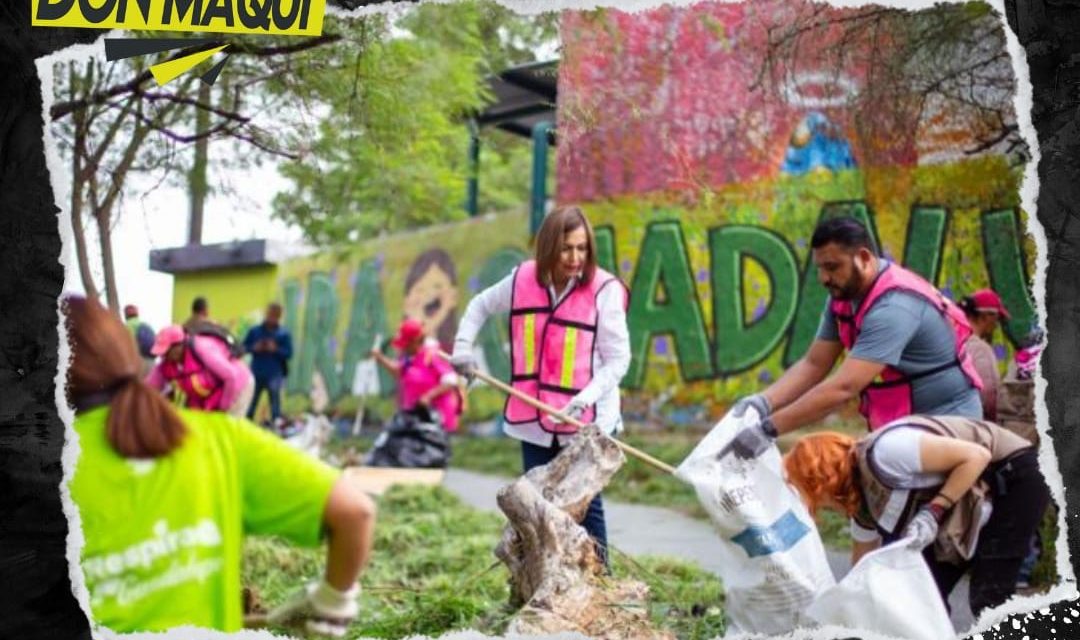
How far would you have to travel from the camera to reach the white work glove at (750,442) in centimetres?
379

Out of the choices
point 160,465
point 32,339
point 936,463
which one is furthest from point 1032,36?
point 32,339

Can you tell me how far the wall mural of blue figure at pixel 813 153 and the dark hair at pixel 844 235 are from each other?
12.2ft

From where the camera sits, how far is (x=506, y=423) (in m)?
4.43

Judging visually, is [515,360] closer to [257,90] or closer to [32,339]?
[257,90]

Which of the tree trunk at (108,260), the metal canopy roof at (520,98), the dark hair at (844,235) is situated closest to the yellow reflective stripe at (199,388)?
the tree trunk at (108,260)

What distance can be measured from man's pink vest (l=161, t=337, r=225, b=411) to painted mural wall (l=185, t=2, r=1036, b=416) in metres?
1.19

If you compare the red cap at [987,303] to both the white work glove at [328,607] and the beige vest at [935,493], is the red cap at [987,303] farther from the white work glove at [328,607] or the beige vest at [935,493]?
the white work glove at [328,607]

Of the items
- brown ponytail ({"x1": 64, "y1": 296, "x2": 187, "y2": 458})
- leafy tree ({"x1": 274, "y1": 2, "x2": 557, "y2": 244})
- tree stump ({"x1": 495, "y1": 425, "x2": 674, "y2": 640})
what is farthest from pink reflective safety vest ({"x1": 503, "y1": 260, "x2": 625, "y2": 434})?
brown ponytail ({"x1": 64, "y1": 296, "x2": 187, "y2": 458})

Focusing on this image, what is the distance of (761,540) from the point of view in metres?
3.71

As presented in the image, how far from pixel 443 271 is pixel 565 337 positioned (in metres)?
10.7

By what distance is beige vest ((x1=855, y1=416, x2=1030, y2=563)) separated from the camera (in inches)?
142

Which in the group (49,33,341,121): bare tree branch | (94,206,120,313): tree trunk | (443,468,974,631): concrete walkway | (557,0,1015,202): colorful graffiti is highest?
(557,0,1015,202): colorful graffiti

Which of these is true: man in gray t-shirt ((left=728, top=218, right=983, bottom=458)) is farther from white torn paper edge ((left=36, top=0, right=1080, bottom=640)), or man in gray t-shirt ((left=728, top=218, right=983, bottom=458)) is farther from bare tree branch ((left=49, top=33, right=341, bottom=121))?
bare tree branch ((left=49, top=33, right=341, bottom=121))

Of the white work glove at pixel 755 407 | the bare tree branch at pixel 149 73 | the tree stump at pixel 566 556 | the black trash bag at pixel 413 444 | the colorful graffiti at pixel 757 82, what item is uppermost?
the colorful graffiti at pixel 757 82
